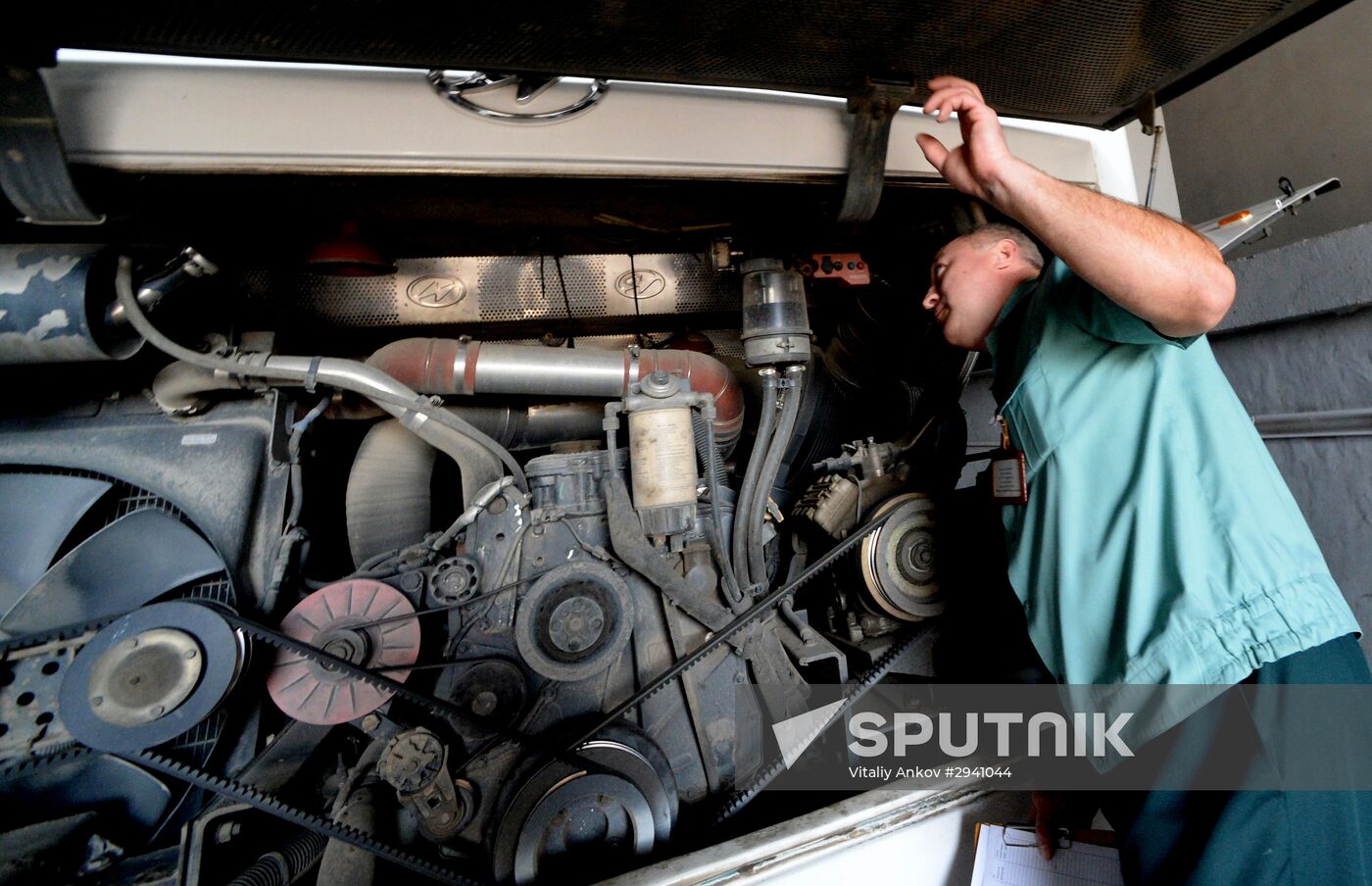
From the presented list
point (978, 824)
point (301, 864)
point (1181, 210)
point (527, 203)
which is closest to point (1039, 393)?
point (978, 824)

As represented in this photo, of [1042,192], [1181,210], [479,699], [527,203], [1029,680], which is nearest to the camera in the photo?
[1042,192]

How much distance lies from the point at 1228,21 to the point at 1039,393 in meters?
0.77

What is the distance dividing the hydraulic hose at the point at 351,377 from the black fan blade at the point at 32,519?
396 millimetres

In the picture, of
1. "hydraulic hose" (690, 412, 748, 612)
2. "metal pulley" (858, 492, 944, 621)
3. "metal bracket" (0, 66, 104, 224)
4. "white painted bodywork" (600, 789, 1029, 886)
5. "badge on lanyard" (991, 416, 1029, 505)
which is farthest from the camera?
"metal pulley" (858, 492, 944, 621)

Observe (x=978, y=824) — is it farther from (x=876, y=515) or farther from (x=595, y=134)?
(x=595, y=134)

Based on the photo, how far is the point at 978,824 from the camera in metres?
1.21

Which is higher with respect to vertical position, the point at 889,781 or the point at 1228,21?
the point at 1228,21

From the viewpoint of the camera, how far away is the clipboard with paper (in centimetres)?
111

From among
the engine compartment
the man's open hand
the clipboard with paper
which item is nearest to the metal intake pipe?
the engine compartment

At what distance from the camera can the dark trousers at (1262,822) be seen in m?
0.86

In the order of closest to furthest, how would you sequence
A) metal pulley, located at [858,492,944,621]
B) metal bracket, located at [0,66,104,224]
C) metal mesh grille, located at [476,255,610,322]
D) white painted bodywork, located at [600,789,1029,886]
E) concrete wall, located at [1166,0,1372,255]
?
Answer: metal bracket, located at [0,66,104,224] → white painted bodywork, located at [600,789,1029,886] → metal pulley, located at [858,492,944,621] → metal mesh grille, located at [476,255,610,322] → concrete wall, located at [1166,0,1372,255]

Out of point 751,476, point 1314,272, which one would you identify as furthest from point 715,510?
point 1314,272

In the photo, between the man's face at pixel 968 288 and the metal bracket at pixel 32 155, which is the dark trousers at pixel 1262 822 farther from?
the metal bracket at pixel 32 155

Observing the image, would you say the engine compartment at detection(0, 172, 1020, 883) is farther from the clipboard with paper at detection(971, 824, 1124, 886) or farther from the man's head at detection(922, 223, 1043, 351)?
the clipboard with paper at detection(971, 824, 1124, 886)
